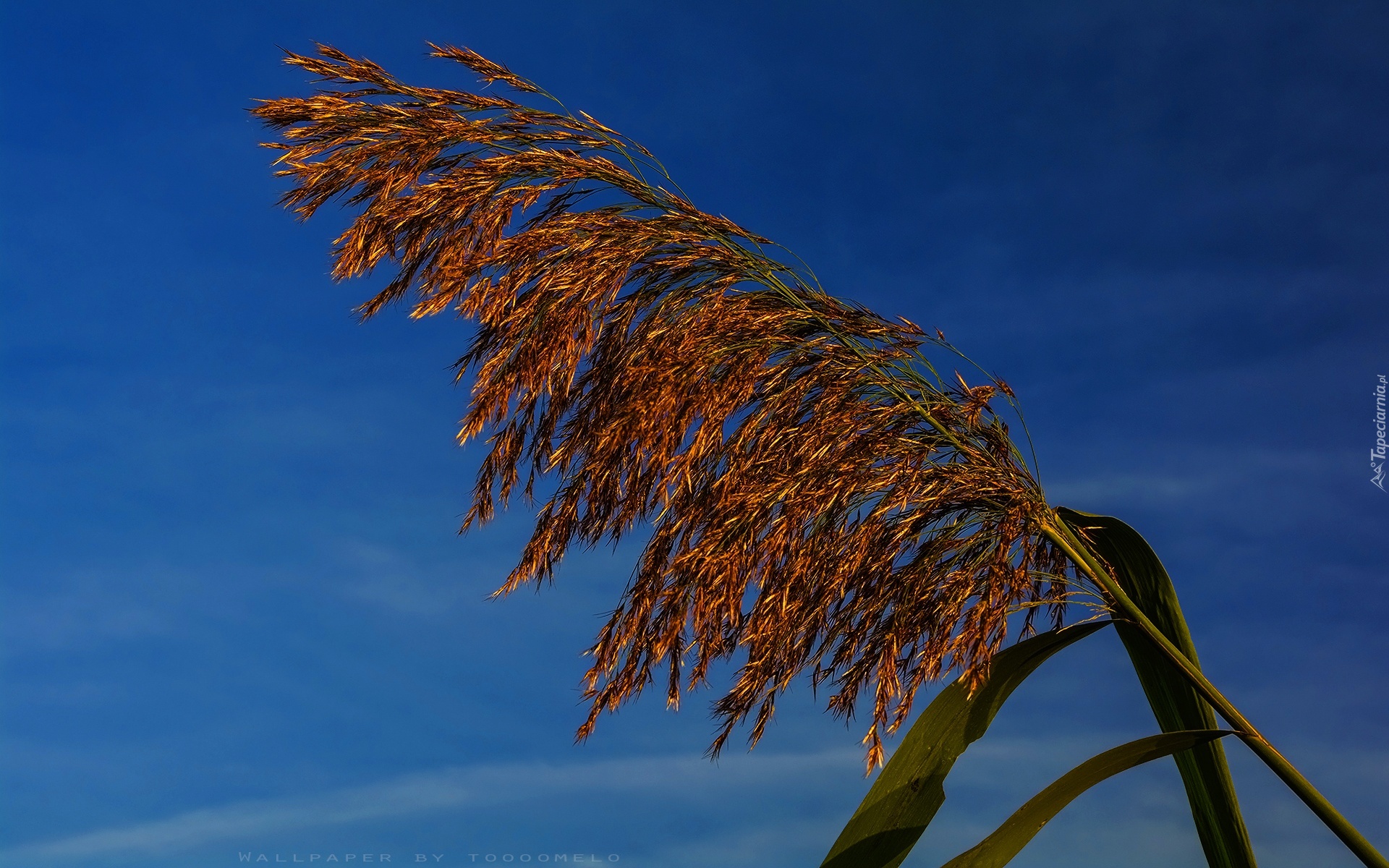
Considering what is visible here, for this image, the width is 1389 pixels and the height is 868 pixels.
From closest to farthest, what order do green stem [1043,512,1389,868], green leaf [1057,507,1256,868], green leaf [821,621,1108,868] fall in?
green stem [1043,512,1389,868] → green leaf [821,621,1108,868] → green leaf [1057,507,1256,868]

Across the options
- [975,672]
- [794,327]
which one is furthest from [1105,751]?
[794,327]

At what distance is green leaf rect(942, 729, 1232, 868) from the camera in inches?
92.3

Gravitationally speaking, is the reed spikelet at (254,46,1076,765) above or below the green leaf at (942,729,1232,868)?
above

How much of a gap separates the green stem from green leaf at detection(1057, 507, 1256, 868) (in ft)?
0.20

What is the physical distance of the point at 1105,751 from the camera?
2.47 metres

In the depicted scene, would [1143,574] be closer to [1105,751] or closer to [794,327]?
[1105,751]

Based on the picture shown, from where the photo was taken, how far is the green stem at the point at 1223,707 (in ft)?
8.17

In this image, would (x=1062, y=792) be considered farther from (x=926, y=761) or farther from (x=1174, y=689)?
(x=1174, y=689)

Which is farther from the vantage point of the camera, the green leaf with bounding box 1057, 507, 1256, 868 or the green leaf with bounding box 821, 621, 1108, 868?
the green leaf with bounding box 1057, 507, 1256, 868

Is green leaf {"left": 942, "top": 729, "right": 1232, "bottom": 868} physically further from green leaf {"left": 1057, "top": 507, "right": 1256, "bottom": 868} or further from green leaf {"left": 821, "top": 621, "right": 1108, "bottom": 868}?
green leaf {"left": 1057, "top": 507, "right": 1256, "bottom": 868}

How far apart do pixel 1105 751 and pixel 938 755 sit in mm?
425

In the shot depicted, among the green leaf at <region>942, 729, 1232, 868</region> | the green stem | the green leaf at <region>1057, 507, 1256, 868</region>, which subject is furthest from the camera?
the green leaf at <region>1057, 507, 1256, 868</region>

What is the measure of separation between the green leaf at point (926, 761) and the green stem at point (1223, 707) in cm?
13

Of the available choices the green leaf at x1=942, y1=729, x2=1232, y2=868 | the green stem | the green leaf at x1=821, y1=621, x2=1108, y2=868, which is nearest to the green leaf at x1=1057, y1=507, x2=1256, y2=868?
the green stem
